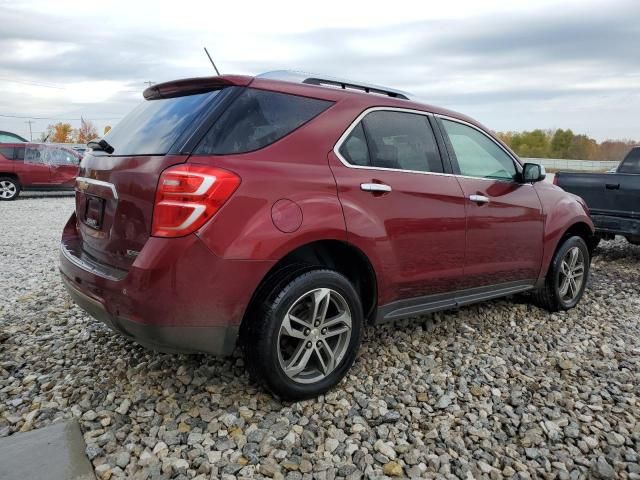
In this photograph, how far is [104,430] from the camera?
8.77 ft

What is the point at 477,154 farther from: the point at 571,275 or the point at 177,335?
the point at 177,335

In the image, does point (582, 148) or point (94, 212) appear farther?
point (582, 148)

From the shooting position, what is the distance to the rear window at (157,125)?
2727mm

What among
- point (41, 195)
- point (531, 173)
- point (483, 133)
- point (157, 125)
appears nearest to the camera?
point (157, 125)

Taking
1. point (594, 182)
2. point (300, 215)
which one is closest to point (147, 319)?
point (300, 215)

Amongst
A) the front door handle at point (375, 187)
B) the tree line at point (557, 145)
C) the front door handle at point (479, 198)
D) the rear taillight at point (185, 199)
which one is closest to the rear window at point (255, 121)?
the rear taillight at point (185, 199)

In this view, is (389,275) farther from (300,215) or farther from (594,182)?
(594,182)

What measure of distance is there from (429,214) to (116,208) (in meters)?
1.90

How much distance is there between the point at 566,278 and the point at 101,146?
4.03 metres

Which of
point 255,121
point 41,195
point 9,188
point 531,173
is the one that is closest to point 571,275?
point 531,173

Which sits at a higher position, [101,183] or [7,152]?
[101,183]

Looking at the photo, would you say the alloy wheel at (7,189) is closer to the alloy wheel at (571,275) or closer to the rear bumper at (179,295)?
the rear bumper at (179,295)

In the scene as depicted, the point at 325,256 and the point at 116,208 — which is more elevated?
the point at 116,208

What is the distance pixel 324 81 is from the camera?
3.25 meters
